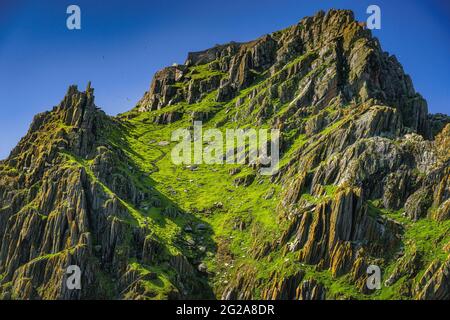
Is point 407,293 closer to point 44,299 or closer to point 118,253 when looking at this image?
point 118,253

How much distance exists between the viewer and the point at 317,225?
194 m

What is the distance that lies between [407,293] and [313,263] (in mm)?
26117

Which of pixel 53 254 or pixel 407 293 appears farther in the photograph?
pixel 53 254

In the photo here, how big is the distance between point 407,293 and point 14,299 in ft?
332
